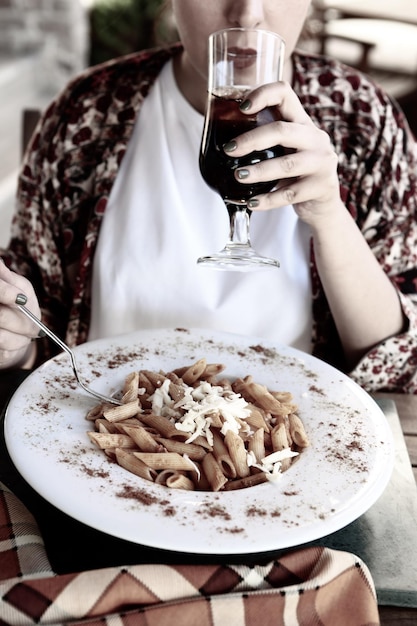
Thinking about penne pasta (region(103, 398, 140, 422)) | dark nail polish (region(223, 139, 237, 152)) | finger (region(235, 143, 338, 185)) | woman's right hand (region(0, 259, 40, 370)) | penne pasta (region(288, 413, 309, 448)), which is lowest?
penne pasta (region(288, 413, 309, 448))

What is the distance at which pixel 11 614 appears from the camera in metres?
0.74

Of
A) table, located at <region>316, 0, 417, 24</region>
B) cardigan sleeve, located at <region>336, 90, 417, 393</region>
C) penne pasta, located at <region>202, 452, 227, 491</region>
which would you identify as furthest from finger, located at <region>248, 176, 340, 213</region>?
table, located at <region>316, 0, 417, 24</region>

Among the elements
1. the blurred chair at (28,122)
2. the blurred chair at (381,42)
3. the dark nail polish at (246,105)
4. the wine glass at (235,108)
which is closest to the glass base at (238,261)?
the wine glass at (235,108)

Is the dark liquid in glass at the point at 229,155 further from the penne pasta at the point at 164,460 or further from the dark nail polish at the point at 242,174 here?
the penne pasta at the point at 164,460

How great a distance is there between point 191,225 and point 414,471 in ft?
2.66

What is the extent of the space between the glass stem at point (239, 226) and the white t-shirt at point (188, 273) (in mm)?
327

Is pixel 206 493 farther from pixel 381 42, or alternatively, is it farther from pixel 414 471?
pixel 381 42

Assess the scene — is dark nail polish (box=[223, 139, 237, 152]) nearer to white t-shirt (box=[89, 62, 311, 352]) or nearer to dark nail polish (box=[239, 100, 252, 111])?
dark nail polish (box=[239, 100, 252, 111])

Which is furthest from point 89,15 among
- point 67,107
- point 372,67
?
point 67,107

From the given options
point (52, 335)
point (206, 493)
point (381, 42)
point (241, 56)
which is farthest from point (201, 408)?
point (381, 42)

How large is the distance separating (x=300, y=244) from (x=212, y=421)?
72 cm

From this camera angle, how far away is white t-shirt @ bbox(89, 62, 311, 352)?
5.37ft

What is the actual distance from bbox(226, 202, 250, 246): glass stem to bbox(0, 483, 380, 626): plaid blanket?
2.02ft

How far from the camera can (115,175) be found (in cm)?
168
